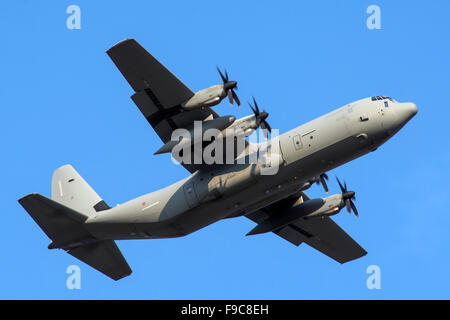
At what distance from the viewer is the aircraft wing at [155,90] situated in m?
31.1

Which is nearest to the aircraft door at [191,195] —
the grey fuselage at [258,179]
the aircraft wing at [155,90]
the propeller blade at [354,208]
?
the grey fuselage at [258,179]

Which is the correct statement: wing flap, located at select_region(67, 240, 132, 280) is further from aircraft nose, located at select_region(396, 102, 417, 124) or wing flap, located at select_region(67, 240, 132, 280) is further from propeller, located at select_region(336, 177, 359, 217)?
aircraft nose, located at select_region(396, 102, 417, 124)

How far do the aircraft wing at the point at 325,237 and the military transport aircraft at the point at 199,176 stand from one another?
248 cm

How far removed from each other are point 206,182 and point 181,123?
9.45 ft

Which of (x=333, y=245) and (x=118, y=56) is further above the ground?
(x=118, y=56)

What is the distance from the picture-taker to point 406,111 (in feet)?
104

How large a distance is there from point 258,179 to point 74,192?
11.3 metres

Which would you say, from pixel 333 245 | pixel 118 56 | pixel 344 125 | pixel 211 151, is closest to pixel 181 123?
pixel 211 151

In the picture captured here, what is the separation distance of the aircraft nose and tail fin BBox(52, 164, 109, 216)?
15.1 meters

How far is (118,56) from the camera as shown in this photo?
31.1 m

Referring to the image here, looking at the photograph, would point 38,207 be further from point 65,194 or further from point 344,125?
point 344,125

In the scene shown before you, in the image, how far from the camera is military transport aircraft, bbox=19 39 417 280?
31672 millimetres

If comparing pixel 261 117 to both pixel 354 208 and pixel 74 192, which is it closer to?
pixel 354 208

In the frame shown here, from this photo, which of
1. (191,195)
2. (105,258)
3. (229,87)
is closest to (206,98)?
(229,87)
